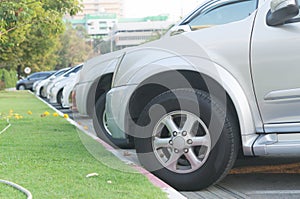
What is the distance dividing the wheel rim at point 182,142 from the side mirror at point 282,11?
105cm

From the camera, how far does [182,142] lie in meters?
4.45

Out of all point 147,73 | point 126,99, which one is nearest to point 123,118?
point 126,99

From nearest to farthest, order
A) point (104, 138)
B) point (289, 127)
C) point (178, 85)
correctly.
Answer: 1. point (289, 127)
2. point (178, 85)
3. point (104, 138)

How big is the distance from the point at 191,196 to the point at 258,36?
1459mm

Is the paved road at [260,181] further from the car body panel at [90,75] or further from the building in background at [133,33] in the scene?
the building in background at [133,33]

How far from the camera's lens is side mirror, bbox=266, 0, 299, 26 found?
418 cm

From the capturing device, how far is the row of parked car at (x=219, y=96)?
4.24 m

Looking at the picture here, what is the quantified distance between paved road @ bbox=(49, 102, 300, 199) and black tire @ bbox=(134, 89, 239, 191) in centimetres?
18

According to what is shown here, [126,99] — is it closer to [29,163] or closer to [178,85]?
[178,85]

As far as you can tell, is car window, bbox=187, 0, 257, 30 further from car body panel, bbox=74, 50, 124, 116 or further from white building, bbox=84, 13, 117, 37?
white building, bbox=84, 13, 117, 37

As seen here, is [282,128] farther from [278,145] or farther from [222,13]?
[222,13]

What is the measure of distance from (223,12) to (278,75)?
1271 millimetres

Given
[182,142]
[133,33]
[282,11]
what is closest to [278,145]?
[182,142]

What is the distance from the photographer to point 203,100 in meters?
4.47
